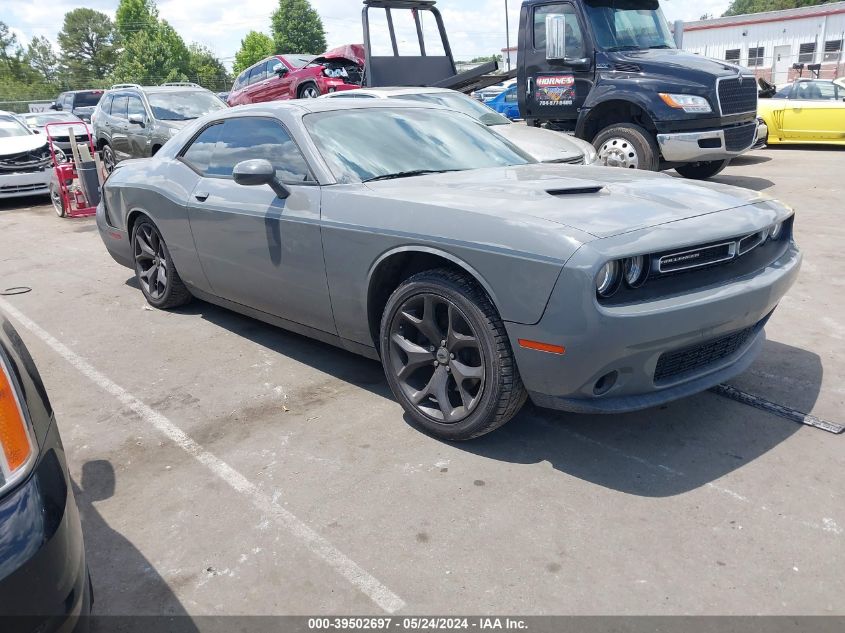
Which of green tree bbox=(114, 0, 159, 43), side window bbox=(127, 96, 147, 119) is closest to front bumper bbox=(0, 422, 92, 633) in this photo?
side window bbox=(127, 96, 147, 119)

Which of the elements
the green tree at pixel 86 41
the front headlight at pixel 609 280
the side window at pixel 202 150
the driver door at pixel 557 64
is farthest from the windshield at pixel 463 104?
the green tree at pixel 86 41

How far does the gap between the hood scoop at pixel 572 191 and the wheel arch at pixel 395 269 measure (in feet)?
1.80

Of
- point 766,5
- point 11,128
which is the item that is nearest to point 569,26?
point 11,128

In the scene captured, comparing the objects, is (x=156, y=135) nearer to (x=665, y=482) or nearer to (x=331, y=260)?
(x=331, y=260)

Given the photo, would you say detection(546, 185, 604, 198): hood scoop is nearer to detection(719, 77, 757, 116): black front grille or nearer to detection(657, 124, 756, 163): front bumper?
detection(657, 124, 756, 163): front bumper

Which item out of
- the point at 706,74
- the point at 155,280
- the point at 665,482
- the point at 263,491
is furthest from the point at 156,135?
the point at 665,482

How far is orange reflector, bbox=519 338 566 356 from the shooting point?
2.78 metres

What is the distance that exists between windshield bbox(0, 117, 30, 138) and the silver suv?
4.25ft

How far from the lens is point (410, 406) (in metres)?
3.42

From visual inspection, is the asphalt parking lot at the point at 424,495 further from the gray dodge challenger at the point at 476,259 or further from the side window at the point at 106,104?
the side window at the point at 106,104

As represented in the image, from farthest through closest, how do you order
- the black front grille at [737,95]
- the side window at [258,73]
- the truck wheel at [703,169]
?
the side window at [258,73], the truck wheel at [703,169], the black front grille at [737,95]

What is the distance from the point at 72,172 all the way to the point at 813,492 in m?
10.7

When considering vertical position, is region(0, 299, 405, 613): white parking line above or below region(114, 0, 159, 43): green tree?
below

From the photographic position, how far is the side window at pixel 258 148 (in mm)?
3968
